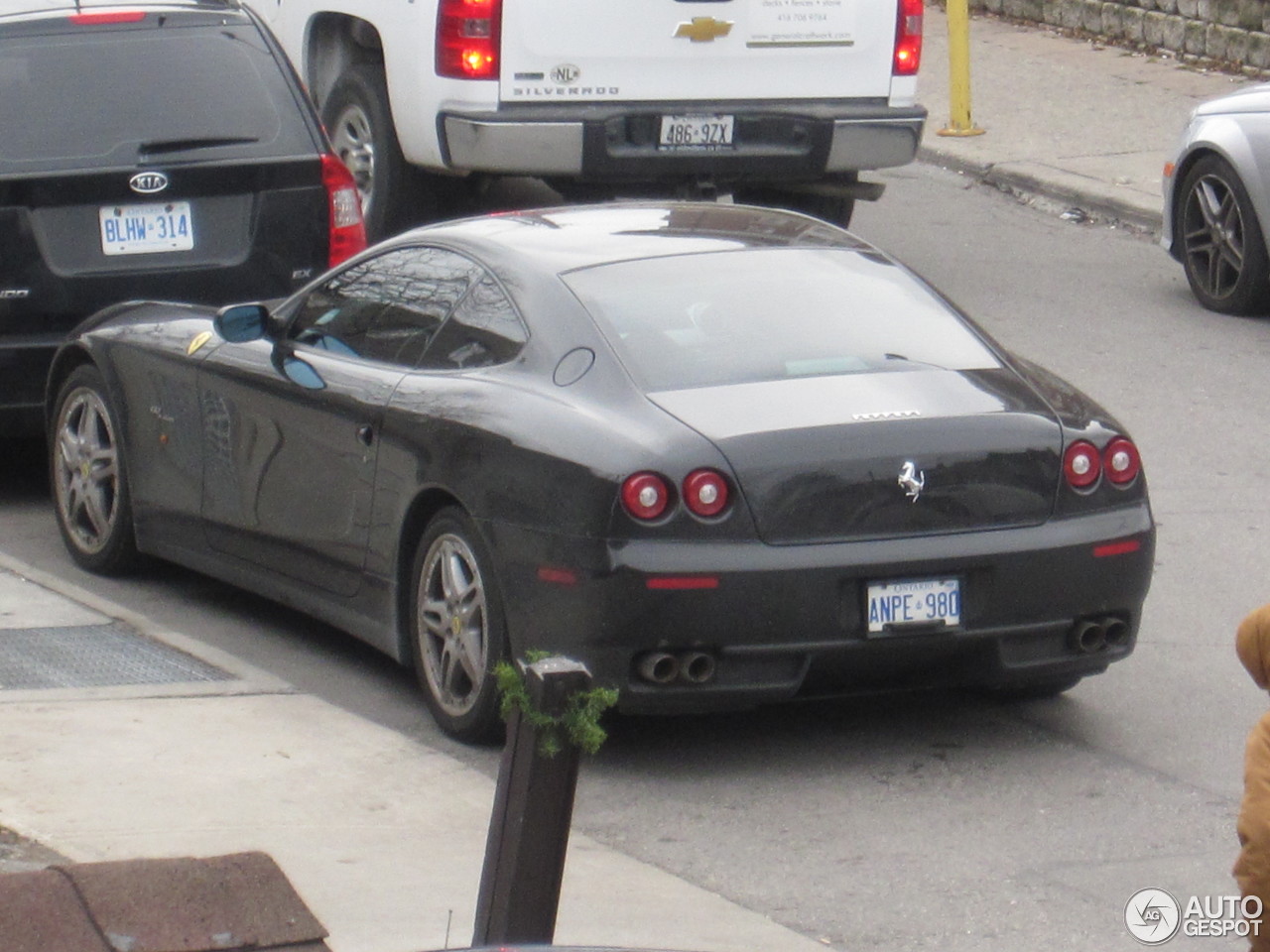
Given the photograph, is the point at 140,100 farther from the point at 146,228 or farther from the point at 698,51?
the point at 698,51

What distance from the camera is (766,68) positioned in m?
11.7

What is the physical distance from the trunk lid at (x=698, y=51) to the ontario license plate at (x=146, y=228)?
2.60 m

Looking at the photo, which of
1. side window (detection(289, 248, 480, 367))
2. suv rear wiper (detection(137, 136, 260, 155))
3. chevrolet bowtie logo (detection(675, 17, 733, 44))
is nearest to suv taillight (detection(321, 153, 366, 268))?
suv rear wiper (detection(137, 136, 260, 155))

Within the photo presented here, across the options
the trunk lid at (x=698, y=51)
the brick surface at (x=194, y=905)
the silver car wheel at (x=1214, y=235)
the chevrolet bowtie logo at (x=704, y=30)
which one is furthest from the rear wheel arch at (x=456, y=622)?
the silver car wheel at (x=1214, y=235)

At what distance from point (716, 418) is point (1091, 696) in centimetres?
161

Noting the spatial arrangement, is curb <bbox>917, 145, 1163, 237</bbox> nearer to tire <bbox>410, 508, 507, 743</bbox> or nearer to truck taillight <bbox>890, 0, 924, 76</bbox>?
truck taillight <bbox>890, 0, 924, 76</bbox>

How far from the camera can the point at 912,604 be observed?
6.19 meters

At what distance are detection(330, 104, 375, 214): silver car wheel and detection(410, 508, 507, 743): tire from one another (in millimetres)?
5960

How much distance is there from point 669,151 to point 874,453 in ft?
18.5

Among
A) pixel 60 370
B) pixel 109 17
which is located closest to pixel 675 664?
pixel 60 370

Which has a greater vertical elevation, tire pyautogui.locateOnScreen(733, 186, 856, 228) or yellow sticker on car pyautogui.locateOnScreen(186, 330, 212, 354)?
yellow sticker on car pyautogui.locateOnScreen(186, 330, 212, 354)

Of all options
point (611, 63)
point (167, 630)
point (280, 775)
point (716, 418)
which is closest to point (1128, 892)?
point (716, 418)

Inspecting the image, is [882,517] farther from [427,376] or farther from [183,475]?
[183,475]

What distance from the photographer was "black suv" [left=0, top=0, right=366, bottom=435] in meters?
8.91
